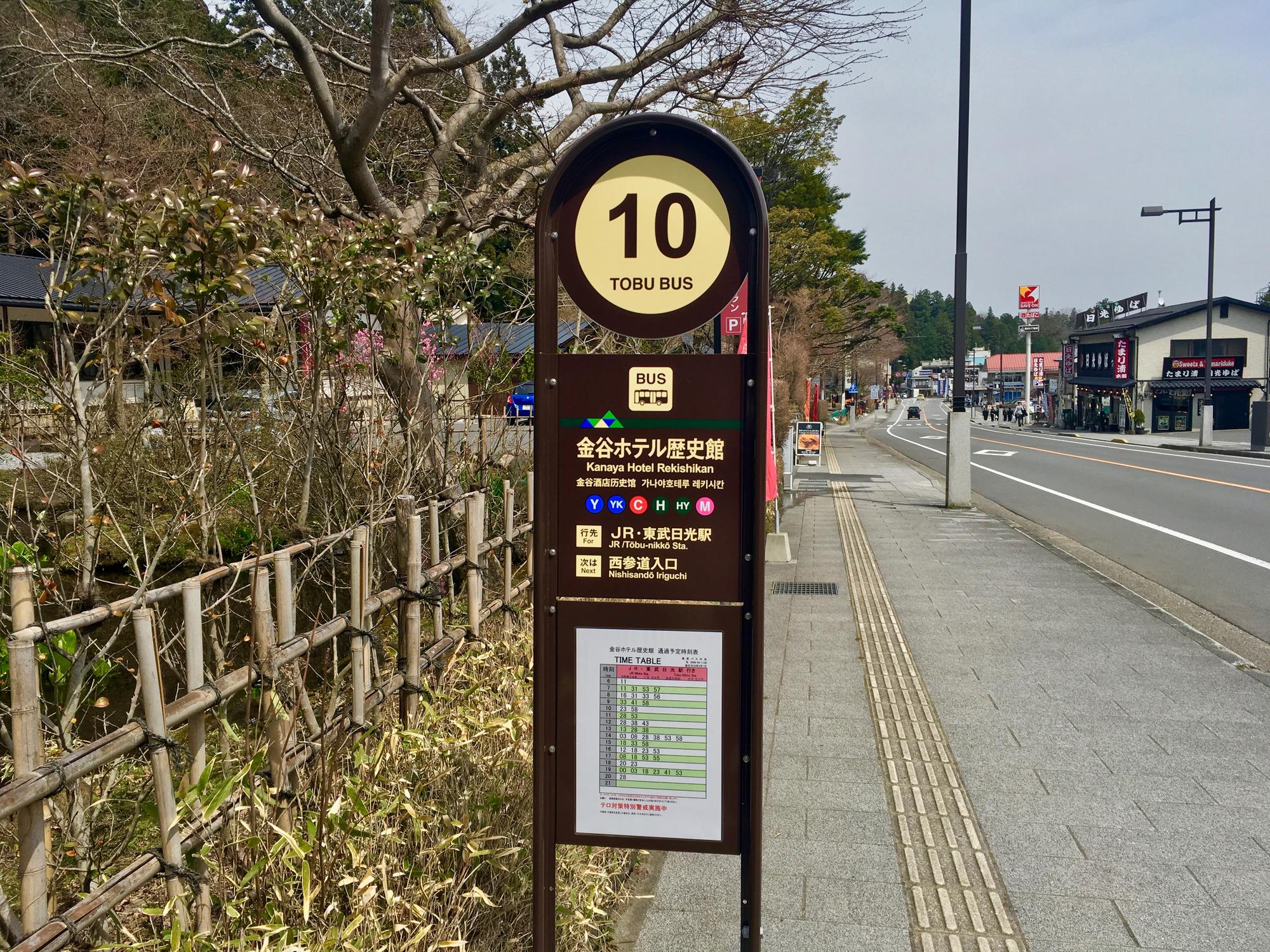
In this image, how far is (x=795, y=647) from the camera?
24.2 feet

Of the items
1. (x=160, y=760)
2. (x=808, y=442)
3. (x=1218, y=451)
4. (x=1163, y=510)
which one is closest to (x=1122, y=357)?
(x=1218, y=451)

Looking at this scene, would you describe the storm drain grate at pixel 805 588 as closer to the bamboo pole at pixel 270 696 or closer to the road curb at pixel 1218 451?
the bamboo pole at pixel 270 696

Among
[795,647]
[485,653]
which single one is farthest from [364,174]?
[795,647]

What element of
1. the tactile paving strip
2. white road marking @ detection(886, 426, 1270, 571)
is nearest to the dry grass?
the tactile paving strip

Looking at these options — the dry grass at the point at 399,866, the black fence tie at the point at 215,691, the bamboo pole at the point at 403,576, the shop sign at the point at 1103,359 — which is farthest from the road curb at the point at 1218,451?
the black fence tie at the point at 215,691

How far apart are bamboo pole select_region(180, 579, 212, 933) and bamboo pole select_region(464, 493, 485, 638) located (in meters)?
2.67

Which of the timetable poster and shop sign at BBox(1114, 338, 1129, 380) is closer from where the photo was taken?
the timetable poster

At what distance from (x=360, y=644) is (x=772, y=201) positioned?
30.2m

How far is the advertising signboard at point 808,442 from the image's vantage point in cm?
1983

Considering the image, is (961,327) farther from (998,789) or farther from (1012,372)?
(1012,372)

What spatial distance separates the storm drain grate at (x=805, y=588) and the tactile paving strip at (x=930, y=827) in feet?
6.61

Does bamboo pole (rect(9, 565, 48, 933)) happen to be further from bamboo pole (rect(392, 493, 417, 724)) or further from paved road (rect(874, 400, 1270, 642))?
paved road (rect(874, 400, 1270, 642))

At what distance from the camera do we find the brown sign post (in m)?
2.82

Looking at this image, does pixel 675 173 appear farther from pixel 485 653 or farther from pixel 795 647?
pixel 795 647
